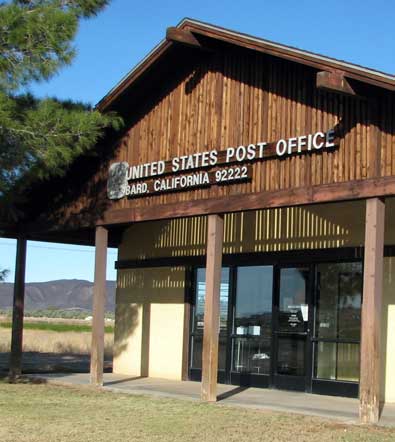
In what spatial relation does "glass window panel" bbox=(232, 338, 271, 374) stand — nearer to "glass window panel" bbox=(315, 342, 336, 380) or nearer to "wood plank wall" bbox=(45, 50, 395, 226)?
"glass window panel" bbox=(315, 342, 336, 380)

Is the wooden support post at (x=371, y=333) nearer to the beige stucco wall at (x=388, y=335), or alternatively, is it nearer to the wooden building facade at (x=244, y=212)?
the wooden building facade at (x=244, y=212)

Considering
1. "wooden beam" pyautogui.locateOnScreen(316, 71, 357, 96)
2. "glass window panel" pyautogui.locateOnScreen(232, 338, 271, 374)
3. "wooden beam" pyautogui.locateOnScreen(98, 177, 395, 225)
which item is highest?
"wooden beam" pyautogui.locateOnScreen(316, 71, 357, 96)

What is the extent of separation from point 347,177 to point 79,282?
19056cm

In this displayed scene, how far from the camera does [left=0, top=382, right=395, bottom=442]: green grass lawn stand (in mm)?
9219

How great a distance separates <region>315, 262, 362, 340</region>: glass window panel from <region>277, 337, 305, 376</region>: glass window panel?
493 millimetres

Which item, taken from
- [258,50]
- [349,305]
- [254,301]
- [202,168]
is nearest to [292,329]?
[254,301]

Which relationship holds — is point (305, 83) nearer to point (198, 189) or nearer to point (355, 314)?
point (198, 189)

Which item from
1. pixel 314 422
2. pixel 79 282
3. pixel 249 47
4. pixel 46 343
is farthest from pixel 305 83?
pixel 79 282

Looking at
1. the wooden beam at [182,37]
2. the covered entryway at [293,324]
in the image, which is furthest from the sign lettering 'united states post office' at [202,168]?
the covered entryway at [293,324]

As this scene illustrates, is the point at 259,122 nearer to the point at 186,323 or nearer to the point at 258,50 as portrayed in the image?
the point at 258,50

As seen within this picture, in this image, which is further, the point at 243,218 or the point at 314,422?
the point at 243,218

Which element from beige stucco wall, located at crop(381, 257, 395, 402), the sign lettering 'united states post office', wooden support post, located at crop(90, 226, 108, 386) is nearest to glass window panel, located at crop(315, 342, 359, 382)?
beige stucco wall, located at crop(381, 257, 395, 402)

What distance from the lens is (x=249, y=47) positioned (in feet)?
39.0

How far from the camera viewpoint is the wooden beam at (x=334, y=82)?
→ 1027 centimetres
